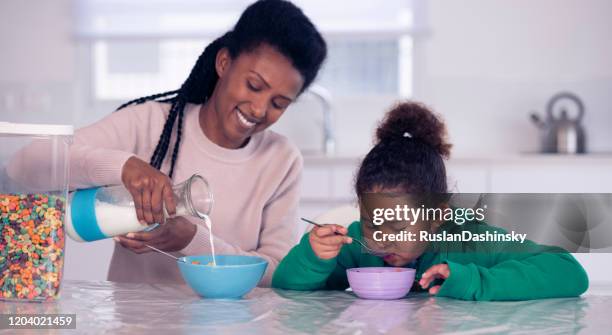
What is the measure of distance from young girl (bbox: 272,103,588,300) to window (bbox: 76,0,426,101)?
2.03m

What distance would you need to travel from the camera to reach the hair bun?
60.5 inches

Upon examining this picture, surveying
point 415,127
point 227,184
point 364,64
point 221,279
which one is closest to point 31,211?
point 221,279

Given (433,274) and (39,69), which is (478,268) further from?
(39,69)

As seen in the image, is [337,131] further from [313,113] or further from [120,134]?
[120,134]

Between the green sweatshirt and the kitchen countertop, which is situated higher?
the green sweatshirt

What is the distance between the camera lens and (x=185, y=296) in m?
1.24

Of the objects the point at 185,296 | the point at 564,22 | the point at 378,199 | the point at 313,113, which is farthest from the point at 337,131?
the point at 185,296

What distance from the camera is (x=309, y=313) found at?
1.10 meters

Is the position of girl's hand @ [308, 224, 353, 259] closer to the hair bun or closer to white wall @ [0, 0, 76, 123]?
the hair bun

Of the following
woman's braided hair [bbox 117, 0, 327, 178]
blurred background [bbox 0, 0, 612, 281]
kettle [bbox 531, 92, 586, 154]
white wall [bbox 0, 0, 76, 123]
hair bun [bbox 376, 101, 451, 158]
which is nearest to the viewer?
hair bun [bbox 376, 101, 451, 158]

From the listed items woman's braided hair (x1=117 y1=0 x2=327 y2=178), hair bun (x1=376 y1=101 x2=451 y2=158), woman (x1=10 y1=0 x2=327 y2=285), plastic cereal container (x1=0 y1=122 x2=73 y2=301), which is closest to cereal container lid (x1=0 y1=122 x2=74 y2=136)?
plastic cereal container (x1=0 y1=122 x2=73 y2=301)

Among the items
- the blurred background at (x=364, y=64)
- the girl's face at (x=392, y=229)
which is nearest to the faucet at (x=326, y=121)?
the blurred background at (x=364, y=64)

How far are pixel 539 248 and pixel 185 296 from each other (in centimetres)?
62

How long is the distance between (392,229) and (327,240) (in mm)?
128
